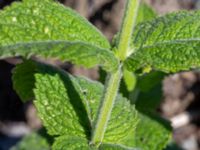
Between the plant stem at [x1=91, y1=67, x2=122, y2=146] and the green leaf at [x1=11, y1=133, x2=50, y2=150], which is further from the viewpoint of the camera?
the green leaf at [x1=11, y1=133, x2=50, y2=150]

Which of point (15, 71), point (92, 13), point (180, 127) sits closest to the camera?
point (15, 71)

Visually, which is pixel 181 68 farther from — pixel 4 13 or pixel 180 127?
pixel 180 127

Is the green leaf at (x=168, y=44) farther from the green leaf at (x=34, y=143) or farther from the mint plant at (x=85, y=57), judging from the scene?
the green leaf at (x=34, y=143)

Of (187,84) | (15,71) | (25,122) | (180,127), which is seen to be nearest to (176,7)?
(187,84)

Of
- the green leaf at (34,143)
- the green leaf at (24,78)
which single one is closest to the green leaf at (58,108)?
the green leaf at (24,78)

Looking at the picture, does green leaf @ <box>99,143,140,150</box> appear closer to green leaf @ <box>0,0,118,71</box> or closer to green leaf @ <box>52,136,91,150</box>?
green leaf @ <box>52,136,91,150</box>

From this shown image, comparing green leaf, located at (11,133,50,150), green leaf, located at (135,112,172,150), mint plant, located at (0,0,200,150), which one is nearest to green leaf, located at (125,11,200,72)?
mint plant, located at (0,0,200,150)
